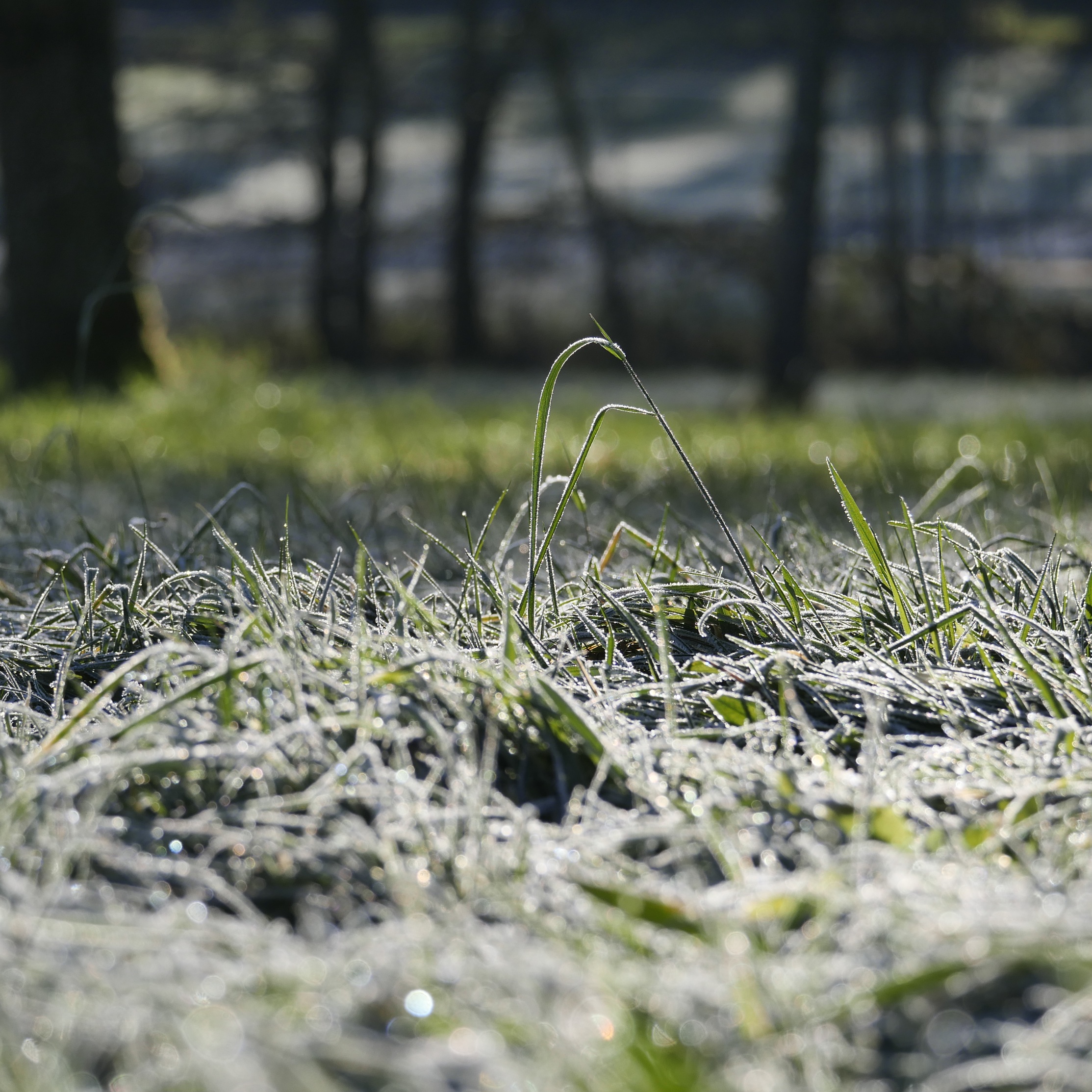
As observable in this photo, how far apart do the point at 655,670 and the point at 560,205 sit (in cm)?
984

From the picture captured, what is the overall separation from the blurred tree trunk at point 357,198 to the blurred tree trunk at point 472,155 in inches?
25.4

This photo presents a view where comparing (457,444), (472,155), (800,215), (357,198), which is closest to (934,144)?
(472,155)

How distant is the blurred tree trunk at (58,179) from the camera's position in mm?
5008

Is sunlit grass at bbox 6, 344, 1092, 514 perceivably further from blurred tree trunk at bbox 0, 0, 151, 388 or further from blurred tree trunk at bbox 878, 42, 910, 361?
blurred tree trunk at bbox 878, 42, 910, 361

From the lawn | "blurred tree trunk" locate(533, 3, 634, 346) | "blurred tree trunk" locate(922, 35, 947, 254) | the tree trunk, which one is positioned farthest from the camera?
"blurred tree trunk" locate(922, 35, 947, 254)

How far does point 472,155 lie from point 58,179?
4895mm

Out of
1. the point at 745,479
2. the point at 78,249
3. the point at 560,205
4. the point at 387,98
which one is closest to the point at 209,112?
the point at 387,98

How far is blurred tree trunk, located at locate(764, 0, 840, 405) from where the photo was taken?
18.1 ft

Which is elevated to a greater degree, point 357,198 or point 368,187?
point 368,187

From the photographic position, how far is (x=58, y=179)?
5090mm

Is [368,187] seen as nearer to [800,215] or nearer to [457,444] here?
[800,215]

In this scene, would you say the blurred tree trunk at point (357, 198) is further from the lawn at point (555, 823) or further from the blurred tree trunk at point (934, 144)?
the lawn at point (555, 823)

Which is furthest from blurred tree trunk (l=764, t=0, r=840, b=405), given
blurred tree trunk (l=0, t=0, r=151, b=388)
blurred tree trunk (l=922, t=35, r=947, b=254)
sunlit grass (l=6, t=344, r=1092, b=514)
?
blurred tree trunk (l=922, t=35, r=947, b=254)

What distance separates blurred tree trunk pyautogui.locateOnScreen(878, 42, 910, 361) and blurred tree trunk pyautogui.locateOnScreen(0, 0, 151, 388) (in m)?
6.20
